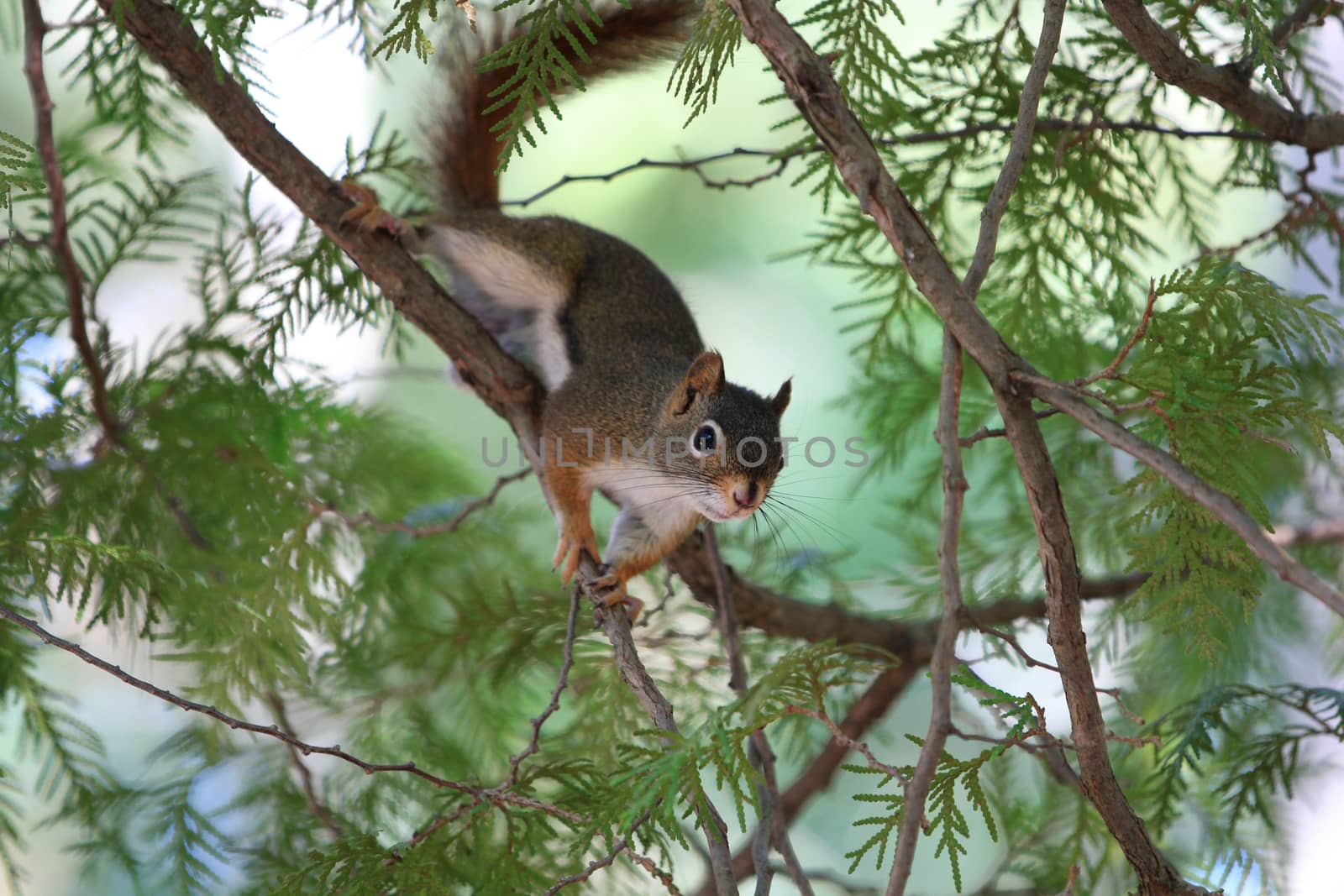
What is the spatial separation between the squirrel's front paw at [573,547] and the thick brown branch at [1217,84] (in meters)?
0.92

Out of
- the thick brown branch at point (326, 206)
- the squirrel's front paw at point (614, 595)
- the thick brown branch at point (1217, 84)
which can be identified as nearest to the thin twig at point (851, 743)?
the squirrel's front paw at point (614, 595)

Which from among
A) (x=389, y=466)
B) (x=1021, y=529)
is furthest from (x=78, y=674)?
(x=1021, y=529)

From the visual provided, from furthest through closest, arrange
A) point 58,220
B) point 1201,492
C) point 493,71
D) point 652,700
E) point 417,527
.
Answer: point 493,71
point 417,527
point 58,220
point 652,700
point 1201,492

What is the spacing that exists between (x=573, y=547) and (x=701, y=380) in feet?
0.98

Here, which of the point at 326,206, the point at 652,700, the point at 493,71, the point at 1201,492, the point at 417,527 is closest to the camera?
the point at 1201,492

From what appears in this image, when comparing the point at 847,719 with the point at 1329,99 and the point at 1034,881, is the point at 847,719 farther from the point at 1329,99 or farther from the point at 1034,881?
the point at 1329,99

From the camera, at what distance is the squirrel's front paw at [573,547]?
154cm

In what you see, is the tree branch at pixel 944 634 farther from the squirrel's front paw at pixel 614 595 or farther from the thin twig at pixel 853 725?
the thin twig at pixel 853 725

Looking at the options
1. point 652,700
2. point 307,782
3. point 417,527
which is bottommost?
point 307,782

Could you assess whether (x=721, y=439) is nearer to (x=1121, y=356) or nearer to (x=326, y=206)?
(x=326, y=206)

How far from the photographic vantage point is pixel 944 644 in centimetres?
73

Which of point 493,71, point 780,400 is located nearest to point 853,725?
point 780,400

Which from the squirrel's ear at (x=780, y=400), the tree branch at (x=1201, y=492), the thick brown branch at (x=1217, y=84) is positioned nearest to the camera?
the tree branch at (x=1201, y=492)

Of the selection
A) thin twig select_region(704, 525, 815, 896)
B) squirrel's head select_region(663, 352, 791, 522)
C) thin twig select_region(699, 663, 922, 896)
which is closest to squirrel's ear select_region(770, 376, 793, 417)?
squirrel's head select_region(663, 352, 791, 522)
